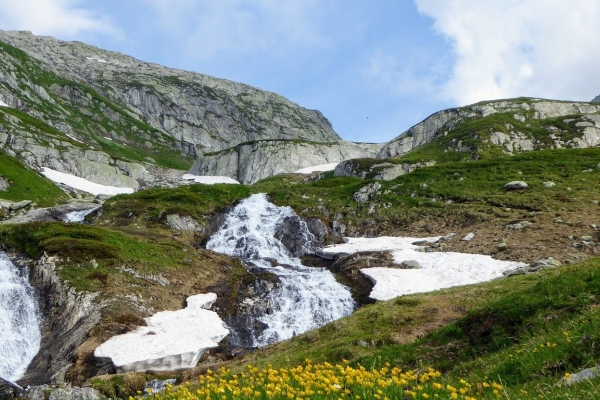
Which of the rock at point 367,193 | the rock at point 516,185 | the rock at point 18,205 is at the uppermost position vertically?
the rock at point 18,205

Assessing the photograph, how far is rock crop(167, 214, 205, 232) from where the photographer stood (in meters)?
47.6

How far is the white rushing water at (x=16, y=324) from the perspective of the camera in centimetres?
2352

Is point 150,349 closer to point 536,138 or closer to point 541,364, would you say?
point 541,364

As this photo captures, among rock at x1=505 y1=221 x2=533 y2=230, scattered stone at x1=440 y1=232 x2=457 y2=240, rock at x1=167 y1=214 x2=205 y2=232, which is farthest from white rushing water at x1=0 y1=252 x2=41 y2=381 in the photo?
rock at x1=505 y1=221 x2=533 y2=230

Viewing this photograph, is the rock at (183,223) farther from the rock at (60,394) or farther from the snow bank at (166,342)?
the rock at (60,394)

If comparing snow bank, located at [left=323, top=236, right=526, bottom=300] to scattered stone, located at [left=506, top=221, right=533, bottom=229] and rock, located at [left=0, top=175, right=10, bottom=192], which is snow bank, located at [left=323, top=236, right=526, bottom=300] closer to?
scattered stone, located at [left=506, top=221, right=533, bottom=229]

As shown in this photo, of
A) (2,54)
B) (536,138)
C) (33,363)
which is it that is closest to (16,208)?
(33,363)

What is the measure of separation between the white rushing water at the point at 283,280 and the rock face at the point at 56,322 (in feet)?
33.6

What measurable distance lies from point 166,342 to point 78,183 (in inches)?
4437

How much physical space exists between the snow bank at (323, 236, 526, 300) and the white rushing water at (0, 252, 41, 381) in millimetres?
21042

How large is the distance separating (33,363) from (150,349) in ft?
26.2

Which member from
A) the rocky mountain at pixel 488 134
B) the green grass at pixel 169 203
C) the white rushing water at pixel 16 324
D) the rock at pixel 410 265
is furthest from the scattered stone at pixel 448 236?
the rocky mountain at pixel 488 134

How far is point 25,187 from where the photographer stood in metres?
75.5

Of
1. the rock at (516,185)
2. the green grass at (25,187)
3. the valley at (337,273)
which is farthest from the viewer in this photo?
the green grass at (25,187)
